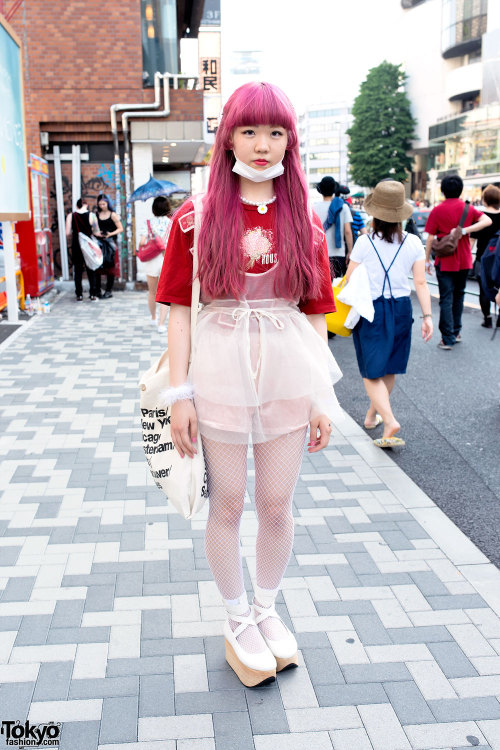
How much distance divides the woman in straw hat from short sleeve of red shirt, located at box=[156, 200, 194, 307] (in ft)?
8.90

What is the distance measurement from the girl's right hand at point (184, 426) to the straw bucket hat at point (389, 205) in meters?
2.87

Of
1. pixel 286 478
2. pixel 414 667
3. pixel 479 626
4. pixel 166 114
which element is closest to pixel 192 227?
pixel 286 478

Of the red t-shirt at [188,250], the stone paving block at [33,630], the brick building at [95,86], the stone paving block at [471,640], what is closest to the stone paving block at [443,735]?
the stone paving block at [471,640]

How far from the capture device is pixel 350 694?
242cm

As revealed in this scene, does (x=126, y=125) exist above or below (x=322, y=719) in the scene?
above

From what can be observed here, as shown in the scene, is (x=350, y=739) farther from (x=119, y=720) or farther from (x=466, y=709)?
(x=119, y=720)

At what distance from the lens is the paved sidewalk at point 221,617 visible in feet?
7.50

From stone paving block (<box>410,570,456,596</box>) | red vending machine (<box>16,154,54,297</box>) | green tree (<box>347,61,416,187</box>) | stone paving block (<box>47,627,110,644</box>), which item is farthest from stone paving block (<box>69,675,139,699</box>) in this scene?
green tree (<box>347,61,416,187</box>)

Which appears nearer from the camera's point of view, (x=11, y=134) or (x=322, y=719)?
(x=322, y=719)

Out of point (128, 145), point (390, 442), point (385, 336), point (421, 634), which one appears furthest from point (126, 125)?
point (421, 634)

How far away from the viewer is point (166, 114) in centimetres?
1475

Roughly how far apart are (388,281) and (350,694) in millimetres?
3047

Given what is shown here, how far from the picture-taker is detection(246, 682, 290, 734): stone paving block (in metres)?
2.26

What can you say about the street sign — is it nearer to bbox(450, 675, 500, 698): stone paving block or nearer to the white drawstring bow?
the white drawstring bow
